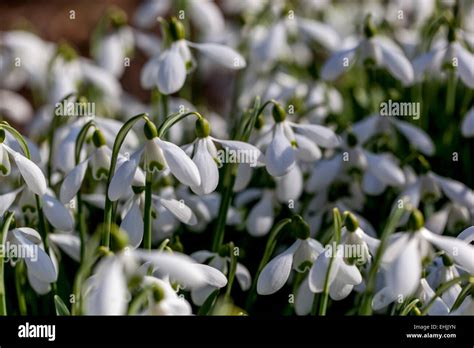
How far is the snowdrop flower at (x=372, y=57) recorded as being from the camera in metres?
1.62

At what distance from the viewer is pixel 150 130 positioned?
4.07ft

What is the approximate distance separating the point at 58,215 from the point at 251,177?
1.87 feet

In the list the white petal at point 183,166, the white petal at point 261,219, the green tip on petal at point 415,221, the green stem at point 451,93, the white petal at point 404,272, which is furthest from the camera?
the green stem at point 451,93

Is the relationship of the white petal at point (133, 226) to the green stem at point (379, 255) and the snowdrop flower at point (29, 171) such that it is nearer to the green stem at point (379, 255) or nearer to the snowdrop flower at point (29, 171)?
the snowdrop flower at point (29, 171)

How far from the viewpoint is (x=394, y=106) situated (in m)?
1.89

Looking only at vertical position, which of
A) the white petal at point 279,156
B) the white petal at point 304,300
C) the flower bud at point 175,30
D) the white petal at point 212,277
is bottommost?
the white petal at point 304,300

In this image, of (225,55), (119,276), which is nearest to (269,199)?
(225,55)

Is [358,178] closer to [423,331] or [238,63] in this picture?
[238,63]

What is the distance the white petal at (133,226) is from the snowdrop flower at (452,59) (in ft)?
2.14

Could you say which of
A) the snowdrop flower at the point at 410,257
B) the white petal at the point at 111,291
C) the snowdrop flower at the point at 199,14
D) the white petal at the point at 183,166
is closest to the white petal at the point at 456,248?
the snowdrop flower at the point at 410,257

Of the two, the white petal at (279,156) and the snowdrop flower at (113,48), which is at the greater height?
the snowdrop flower at (113,48)

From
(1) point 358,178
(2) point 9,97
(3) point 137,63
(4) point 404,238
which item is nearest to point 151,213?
(4) point 404,238

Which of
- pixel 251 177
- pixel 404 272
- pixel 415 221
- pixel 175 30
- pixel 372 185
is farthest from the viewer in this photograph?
pixel 251 177

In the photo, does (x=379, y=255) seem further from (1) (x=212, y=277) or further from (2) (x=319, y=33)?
(2) (x=319, y=33)
